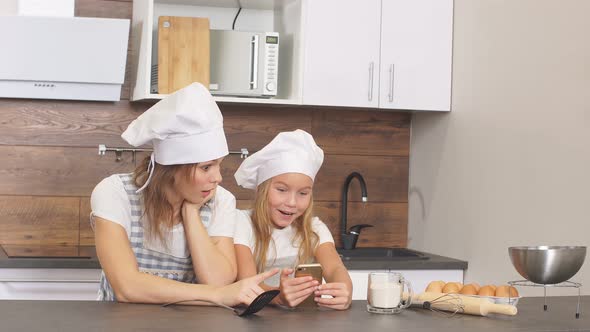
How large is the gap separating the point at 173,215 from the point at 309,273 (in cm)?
44

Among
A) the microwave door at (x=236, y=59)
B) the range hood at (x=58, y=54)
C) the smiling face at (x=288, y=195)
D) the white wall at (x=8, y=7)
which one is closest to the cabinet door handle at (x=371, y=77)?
the microwave door at (x=236, y=59)

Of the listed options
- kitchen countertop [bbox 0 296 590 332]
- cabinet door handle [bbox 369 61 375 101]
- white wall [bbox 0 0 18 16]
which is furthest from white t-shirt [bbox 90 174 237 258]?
white wall [bbox 0 0 18 16]

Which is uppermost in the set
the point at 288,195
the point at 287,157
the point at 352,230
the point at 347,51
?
the point at 347,51

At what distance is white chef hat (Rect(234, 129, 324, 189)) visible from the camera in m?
2.44

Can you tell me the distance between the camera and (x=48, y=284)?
118 inches

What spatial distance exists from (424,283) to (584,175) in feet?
2.96

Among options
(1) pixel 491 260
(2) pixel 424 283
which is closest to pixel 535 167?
(1) pixel 491 260

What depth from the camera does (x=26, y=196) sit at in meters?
3.44

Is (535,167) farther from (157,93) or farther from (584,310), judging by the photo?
(157,93)

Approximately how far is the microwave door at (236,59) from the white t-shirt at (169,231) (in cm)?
110

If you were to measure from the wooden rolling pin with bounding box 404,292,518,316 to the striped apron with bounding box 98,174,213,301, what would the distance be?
64cm

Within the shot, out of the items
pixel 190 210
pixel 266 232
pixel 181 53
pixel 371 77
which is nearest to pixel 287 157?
pixel 266 232

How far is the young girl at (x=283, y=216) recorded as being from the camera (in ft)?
7.99

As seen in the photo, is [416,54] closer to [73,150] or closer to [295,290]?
[73,150]
